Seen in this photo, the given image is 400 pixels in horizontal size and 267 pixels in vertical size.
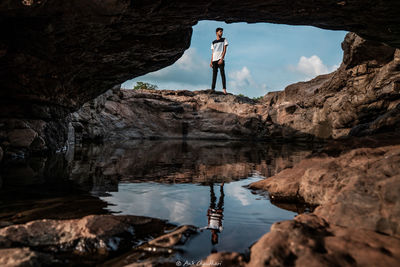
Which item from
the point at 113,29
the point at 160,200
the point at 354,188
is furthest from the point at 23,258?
the point at 113,29

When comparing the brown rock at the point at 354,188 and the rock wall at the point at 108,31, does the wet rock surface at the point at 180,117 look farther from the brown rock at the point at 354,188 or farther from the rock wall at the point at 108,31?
the brown rock at the point at 354,188

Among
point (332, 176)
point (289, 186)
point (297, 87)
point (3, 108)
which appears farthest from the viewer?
point (297, 87)

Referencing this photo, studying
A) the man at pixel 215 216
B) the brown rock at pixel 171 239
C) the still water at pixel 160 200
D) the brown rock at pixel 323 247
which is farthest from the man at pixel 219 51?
the brown rock at pixel 323 247

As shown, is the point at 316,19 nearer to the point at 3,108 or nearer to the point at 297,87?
the point at 3,108

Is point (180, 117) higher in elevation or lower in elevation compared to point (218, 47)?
lower

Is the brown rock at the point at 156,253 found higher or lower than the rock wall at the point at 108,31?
lower

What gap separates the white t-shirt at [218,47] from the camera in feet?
42.4

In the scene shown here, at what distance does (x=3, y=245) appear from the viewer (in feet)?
4.79

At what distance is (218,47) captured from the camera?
1312 cm

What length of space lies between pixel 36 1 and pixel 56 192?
7.37ft

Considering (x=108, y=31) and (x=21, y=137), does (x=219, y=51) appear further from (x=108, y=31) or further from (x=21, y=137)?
(x=21, y=137)

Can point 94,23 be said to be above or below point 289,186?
above

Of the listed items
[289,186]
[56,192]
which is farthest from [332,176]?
[56,192]

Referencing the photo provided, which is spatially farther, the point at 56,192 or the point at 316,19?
the point at 316,19
